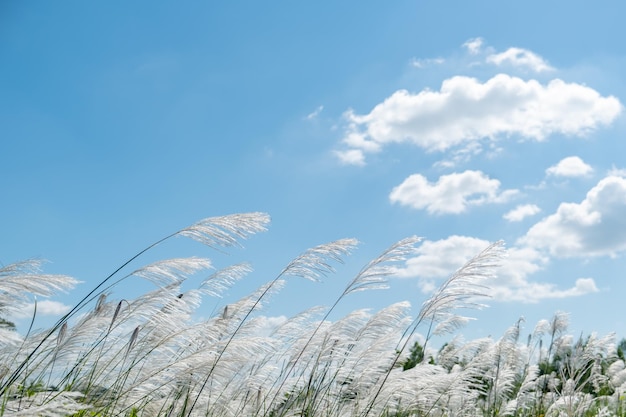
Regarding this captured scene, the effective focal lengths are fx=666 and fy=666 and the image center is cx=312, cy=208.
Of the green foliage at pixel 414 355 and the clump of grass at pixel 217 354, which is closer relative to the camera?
the clump of grass at pixel 217 354

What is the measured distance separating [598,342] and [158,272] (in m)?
5.32

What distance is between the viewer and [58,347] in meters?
3.39

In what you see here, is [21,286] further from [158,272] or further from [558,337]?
[558,337]

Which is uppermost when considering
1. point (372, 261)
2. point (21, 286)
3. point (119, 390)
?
point (372, 261)

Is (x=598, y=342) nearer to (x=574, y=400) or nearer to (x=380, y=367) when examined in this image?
(x=574, y=400)

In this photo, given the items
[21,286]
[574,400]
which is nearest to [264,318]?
[21,286]

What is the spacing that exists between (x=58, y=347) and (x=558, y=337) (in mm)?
5348

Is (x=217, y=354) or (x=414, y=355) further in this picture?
(x=414, y=355)

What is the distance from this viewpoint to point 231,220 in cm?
338

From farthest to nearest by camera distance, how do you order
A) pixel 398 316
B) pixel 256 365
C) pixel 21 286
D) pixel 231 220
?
1. pixel 256 365
2. pixel 398 316
3. pixel 231 220
4. pixel 21 286

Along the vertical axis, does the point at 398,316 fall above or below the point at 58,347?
above

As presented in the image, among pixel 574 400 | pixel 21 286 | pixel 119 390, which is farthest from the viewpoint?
pixel 574 400

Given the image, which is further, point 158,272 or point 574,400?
point 574,400

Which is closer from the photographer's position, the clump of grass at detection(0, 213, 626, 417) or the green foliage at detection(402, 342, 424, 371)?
the clump of grass at detection(0, 213, 626, 417)
